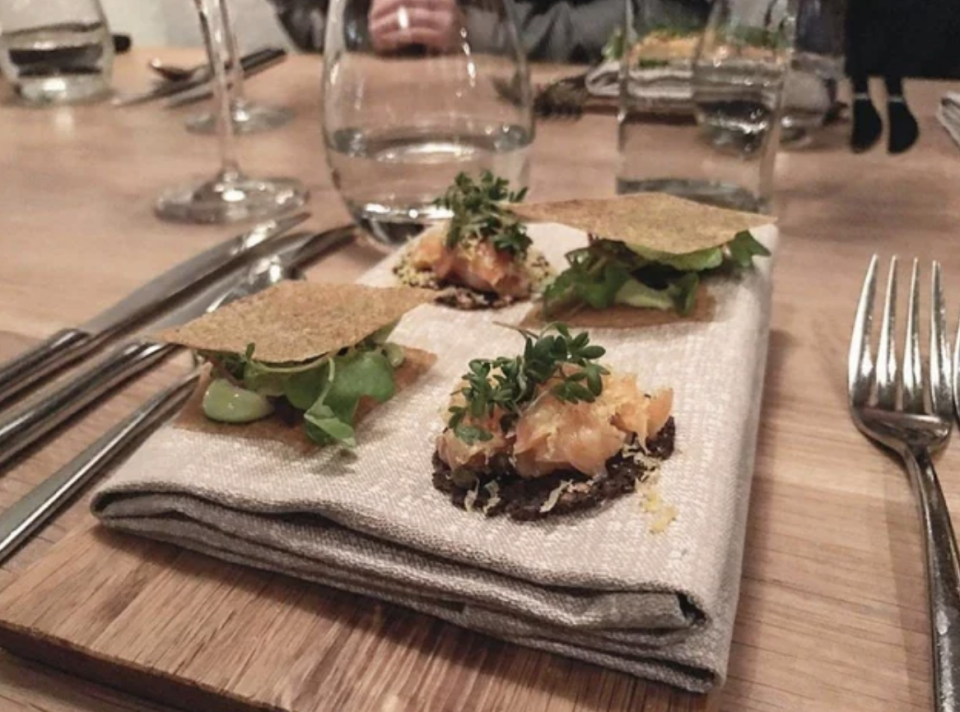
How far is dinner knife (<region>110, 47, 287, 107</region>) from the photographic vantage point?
1.40 metres

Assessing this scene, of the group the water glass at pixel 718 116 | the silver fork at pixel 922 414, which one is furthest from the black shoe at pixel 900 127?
the silver fork at pixel 922 414

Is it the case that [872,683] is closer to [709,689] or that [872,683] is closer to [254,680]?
[709,689]

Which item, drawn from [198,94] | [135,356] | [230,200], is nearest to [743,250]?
[135,356]

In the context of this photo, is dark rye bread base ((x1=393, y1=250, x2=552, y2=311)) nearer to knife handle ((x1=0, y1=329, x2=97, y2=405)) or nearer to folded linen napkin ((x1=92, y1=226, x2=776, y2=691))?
folded linen napkin ((x1=92, y1=226, x2=776, y2=691))

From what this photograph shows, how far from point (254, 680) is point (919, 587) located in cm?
29

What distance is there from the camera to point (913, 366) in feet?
2.03

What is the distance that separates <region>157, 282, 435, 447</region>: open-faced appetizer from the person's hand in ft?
1.24

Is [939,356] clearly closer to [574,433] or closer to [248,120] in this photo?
[574,433]

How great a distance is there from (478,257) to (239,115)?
77 cm

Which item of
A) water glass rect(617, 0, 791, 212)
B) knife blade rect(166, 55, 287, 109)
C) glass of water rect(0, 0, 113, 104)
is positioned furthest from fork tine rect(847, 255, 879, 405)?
glass of water rect(0, 0, 113, 104)

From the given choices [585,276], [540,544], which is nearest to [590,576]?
[540,544]

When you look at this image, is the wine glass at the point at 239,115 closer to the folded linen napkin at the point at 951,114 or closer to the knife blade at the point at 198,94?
the knife blade at the point at 198,94

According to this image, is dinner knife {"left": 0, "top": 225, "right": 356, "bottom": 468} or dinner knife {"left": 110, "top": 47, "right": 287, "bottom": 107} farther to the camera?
dinner knife {"left": 110, "top": 47, "right": 287, "bottom": 107}

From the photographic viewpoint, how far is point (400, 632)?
41cm
